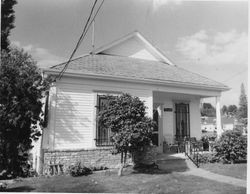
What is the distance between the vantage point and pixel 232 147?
25.8ft

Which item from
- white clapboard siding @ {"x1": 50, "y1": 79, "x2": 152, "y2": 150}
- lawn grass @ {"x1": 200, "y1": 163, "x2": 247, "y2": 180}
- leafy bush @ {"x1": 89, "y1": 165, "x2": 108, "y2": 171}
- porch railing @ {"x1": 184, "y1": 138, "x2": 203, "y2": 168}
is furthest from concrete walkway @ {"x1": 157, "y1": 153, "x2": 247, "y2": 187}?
white clapboard siding @ {"x1": 50, "y1": 79, "x2": 152, "y2": 150}

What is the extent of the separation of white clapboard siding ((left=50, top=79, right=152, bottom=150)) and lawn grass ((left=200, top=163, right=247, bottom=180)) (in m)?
3.86

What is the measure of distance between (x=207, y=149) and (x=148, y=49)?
5.29 m

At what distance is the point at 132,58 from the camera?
34.2 feet

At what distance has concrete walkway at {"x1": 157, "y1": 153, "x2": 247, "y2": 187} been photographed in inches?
237

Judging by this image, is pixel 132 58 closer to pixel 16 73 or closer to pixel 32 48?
pixel 32 48

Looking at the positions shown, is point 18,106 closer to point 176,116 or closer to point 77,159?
point 77,159

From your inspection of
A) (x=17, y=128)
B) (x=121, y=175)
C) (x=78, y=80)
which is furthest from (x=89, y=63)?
(x=121, y=175)

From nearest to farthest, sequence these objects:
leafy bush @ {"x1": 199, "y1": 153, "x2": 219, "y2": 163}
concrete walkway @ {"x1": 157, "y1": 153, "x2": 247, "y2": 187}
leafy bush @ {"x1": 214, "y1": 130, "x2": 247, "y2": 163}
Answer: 1. concrete walkway @ {"x1": 157, "y1": 153, "x2": 247, "y2": 187}
2. leafy bush @ {"x1": 214, "y1": 130, "x2": 247, "y2": 163}
3. leafy bush @ {"x1": 199, "y1": 153, "x2": 219, "y2": 163}

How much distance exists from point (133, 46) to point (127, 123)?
5.29 m

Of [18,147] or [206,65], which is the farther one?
[206,65]

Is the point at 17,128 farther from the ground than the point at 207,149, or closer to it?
farther from the ground

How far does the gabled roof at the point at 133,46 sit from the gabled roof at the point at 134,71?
0.37 metres

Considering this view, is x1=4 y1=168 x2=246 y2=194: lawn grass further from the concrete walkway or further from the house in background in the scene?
the house in background
